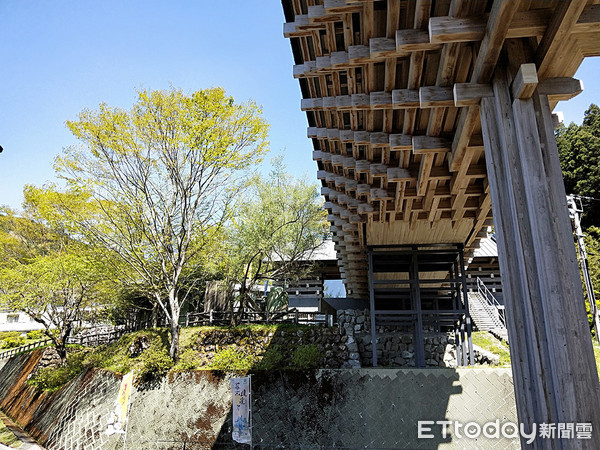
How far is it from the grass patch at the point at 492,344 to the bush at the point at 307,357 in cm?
559

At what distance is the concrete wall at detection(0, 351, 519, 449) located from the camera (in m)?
8.38

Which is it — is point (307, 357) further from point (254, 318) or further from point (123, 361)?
point (123, 361)

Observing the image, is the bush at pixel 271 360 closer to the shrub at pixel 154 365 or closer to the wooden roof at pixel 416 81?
the shrub at pixel 154 365

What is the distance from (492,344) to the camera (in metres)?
12.9

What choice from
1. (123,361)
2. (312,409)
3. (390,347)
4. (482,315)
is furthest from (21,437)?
(482,315)

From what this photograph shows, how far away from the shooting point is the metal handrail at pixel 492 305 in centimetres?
1481

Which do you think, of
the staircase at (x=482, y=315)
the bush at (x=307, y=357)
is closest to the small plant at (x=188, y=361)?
the bush at (x=307, y=357)

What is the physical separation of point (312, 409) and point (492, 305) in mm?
10147

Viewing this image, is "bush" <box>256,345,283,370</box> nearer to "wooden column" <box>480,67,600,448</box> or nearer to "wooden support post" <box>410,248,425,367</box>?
"wooden support post" <box>410,248,425,367</box>

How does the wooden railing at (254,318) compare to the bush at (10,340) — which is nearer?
the wooden railing at (254,318)

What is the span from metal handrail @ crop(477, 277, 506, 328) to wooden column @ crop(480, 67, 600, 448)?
43.5 ft

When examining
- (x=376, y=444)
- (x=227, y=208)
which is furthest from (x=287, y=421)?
(x=227, y=208)

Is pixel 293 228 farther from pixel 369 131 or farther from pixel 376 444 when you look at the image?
pixel 369 131

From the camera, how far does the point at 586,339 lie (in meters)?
2.47
